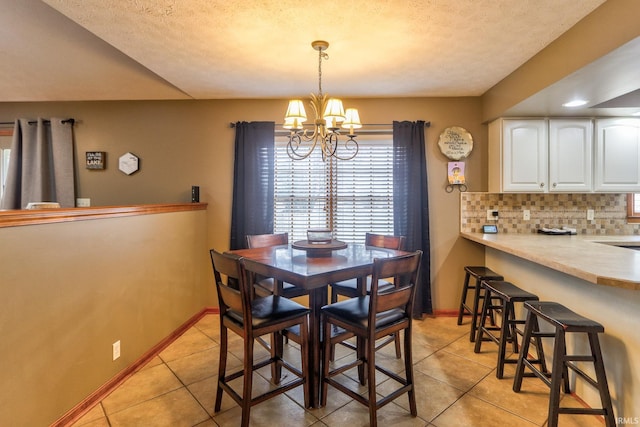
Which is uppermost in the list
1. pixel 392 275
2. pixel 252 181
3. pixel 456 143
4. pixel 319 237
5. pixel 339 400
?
pixel 456 143

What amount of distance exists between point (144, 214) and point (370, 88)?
2449mm

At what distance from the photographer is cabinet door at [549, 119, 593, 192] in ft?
10.2

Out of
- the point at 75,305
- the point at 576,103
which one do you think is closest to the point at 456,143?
the point at 576,103

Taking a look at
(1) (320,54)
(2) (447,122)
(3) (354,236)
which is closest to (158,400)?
(3) (354,236)

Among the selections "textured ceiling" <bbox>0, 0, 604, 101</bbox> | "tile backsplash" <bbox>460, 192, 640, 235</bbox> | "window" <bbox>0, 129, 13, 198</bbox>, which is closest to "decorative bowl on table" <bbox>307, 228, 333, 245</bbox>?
"textured ceiling" <bbox>0, 0, 604, 101</bbox>

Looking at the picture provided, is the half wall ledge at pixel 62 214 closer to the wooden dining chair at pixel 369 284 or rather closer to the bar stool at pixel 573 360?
the wooden dining chair at pixel 369 284

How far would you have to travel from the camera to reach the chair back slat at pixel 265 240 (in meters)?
2.85

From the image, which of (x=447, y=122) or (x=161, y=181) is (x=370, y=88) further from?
(x=161, y=181)

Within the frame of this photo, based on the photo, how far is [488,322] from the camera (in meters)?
3.38

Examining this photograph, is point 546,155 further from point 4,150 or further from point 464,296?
point 4,150

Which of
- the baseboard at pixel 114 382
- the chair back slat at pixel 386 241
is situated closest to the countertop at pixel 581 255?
the chair back slat at pixel 386 241

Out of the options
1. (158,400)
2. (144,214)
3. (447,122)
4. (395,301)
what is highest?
(447,122)

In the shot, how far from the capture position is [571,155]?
313 centimetres

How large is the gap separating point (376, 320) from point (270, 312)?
630 mm
